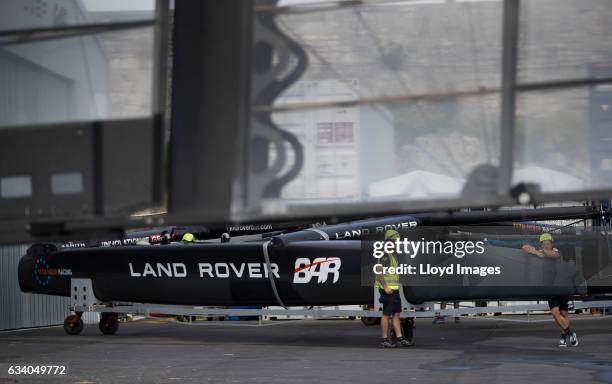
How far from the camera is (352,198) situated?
13.3ft

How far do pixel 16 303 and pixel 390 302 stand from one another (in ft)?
34.6

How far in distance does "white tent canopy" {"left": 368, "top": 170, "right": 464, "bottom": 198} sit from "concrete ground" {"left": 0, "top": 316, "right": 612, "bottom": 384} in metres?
6.66

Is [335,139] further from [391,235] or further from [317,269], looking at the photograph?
[317,269]

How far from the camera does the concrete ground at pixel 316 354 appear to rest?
11.0 m

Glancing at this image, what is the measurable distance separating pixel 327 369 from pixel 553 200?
8175 mm

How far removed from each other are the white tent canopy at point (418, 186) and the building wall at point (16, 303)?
18133mm

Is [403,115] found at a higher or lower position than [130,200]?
higher

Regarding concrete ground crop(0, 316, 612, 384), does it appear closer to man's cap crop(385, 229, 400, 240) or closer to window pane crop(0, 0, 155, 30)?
man's cap crop(385, 229, 400, 240)

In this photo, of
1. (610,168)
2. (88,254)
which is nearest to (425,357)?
(88,254)

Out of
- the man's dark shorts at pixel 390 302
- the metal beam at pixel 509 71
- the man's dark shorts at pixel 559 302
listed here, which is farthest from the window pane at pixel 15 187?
the man's dark shorts at pixel 559 302

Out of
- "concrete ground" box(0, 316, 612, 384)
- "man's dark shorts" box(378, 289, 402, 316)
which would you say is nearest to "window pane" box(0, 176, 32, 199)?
"concrete ground" box(0, 316, 612, 384)

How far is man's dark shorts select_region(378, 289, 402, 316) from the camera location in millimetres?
14305

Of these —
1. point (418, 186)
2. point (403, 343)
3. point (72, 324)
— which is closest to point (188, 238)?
point (72, 324)

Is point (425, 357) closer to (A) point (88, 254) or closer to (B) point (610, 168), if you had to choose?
(A) point (88, 254)
